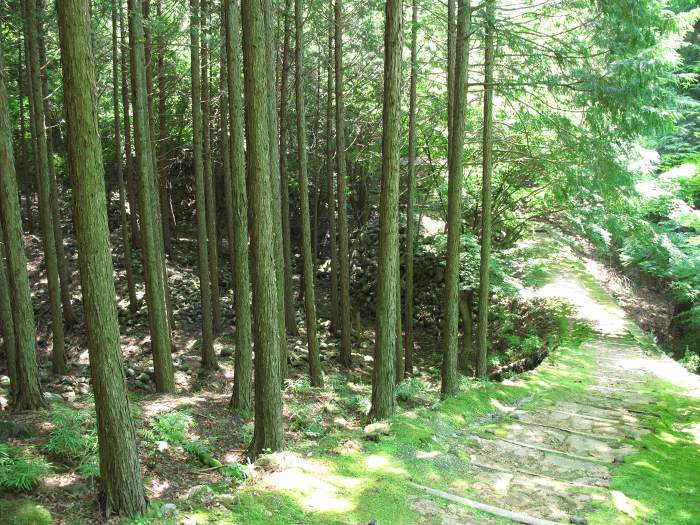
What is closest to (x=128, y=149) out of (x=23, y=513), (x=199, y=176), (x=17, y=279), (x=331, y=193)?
(x=199, y=176)

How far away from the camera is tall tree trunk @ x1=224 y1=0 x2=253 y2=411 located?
7582mm

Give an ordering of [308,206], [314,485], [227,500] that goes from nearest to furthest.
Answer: [227,500] → [314,485] → [308,206]

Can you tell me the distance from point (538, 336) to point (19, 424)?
13.7 m

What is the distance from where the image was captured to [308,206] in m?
11.8

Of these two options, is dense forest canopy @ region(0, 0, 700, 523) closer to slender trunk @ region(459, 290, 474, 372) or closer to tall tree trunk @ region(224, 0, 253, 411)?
tall tree trunk @ region(224, 0, 253, 411)

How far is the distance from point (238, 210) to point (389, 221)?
2.16 meters

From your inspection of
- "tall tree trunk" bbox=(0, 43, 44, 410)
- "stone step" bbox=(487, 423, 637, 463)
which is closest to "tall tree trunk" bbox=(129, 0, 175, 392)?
"tall tree trunk" bbox=(0, 43, 44, 410)

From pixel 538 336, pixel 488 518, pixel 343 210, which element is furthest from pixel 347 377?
pixel 488 518

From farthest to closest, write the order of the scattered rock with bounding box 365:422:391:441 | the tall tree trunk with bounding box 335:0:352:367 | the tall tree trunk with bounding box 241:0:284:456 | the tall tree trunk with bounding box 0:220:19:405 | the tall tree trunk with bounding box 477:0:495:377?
1. the tall tree trunk with bounding box 335:0:352:367
2. the tall tree trunk with bounding box 477:0:495:377
3. the tall tree trunk with bounding box 0:220:19:405
4. the scattered rock with bounding box 365:422:391:441
5. the tall tree trunk with bounding box 241:0:284:456

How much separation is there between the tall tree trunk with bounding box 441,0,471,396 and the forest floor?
633 millimetres

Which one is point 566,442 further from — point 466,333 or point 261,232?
point 466,333

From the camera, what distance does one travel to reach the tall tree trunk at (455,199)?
8.91 m

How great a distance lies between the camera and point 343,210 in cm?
1263

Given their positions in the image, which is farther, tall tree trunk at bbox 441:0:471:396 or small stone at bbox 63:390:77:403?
small stone at bbox 63:390:77:403
